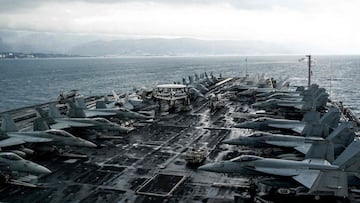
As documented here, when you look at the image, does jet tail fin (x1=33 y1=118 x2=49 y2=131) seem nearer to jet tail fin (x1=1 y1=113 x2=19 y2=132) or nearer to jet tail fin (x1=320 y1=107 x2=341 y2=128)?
jet tail fin (x1=1 y1=113 x2=19 y2=132)

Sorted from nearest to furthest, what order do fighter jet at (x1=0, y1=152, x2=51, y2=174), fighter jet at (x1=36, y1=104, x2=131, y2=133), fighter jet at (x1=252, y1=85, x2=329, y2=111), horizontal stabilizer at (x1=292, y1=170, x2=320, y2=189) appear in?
horizontal stabilizer at (x1=292, y1=170, x2=320, y2=189) < fighter jet at (x1=0, y1=152, x2=51, y2=174) < fighter jet at (x1=36, y1=104, x2=131, y2=133) < fighter jet at (x1=252, y1=85, x2=329, y2=111)

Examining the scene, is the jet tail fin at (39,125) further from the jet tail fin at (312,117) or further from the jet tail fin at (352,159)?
the jet tail fin at (312,117)

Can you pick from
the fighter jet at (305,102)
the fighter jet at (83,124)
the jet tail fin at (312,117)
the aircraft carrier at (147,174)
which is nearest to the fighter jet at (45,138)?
the aircraft carrier at (147,174)

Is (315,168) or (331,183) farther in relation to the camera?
(315,168)

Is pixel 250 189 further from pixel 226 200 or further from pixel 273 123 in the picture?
pixel 273 123

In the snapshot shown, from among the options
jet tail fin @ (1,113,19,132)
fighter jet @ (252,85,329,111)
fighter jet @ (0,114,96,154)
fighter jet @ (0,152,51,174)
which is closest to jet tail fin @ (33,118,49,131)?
fighter jet @ (0,114,96,154)

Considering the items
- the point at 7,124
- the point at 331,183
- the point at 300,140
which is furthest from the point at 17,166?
the point at 300,140

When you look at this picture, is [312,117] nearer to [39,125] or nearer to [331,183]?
[331,183]
